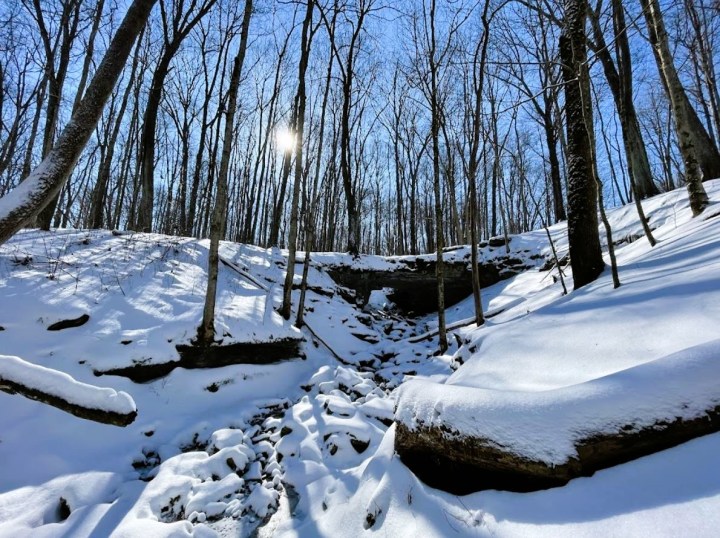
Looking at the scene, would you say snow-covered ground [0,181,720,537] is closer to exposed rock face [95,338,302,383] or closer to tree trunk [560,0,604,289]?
exposed rock face [95,338,302,383]

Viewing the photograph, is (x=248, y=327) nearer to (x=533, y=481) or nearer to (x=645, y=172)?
(x=533, y=481)

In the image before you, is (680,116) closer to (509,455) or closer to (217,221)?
(509,455)

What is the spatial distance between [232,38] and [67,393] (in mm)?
19168

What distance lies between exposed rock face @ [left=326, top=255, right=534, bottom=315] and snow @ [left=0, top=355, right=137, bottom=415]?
11828mm

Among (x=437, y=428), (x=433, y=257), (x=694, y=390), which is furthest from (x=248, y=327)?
(x=433, y=257)

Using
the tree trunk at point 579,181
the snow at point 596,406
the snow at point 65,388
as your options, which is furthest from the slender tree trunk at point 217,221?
the tree trunk at point 579,181

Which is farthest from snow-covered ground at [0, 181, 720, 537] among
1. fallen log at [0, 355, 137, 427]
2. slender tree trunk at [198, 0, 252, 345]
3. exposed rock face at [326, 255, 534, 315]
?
exposed rock face at [326, 255, 534, 315]

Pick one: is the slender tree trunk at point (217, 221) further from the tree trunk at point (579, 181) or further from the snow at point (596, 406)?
the tree trunk at point (579, 181)

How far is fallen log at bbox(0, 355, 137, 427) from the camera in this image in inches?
48.8

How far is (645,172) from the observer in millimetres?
10844

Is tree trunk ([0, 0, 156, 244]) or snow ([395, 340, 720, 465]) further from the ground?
tree trunk ([0, 0, 156, 244])

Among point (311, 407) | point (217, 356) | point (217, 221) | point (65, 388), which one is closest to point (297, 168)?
point (217, 221)

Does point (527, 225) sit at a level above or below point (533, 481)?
above

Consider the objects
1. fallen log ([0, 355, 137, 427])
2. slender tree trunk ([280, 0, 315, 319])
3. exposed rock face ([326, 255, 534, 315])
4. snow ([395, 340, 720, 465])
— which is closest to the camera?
fallen log ([0, 355, 137, 427])
